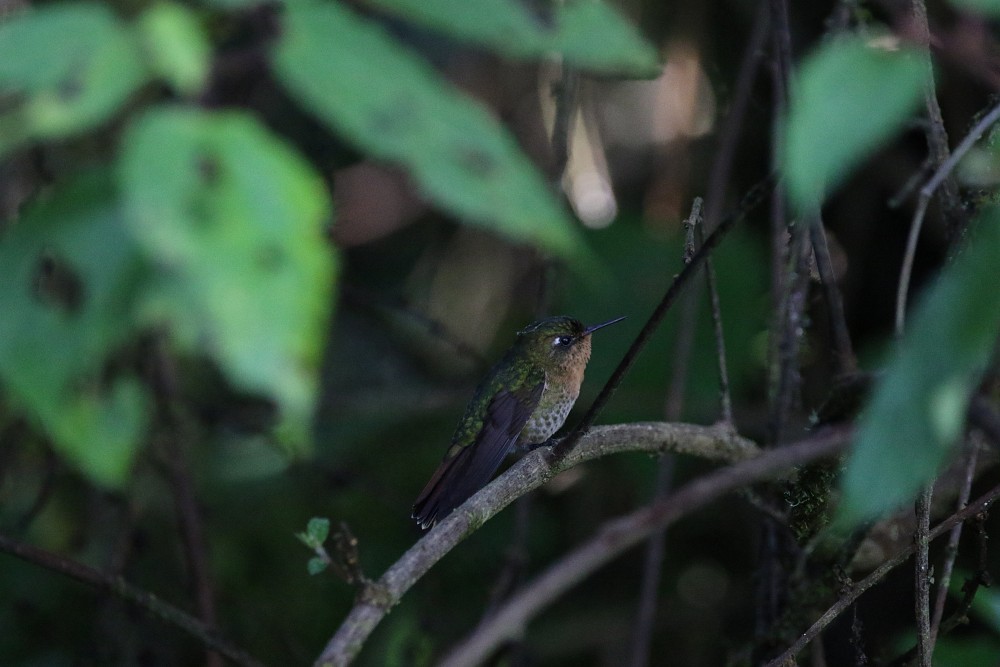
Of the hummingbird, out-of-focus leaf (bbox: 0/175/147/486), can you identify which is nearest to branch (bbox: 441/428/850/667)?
out-of-focus leaf (bbox: 0/175/147/486)

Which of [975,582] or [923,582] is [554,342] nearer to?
[975,582]

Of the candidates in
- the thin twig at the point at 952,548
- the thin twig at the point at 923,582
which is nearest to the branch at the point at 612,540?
the thin twig at the point at 923,582

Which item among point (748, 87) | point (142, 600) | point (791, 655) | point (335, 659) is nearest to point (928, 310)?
point (335, 659)

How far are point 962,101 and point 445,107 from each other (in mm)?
4853

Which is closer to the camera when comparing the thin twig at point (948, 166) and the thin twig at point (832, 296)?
the thin twig at point (948, 166)

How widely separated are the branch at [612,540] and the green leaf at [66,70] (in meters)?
0.73

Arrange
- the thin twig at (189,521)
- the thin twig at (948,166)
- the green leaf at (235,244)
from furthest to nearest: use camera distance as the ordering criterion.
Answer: the thin twig at (189,521) < the thin twig at (948,166) < the green leaf at (235,244)

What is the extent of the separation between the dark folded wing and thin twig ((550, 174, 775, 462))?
1438mm

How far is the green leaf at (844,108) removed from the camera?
1.02 meters

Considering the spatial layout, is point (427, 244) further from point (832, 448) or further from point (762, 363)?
point (832, 448)

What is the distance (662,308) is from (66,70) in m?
1.22

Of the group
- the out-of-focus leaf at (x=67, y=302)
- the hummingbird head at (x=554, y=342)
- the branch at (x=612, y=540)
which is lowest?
the hummingbird head at (x=554, y=342)

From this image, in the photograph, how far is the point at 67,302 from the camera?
1208 mm

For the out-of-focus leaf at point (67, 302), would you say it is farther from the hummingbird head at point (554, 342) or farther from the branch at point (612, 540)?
the hummingbird head at point (554, 342)
